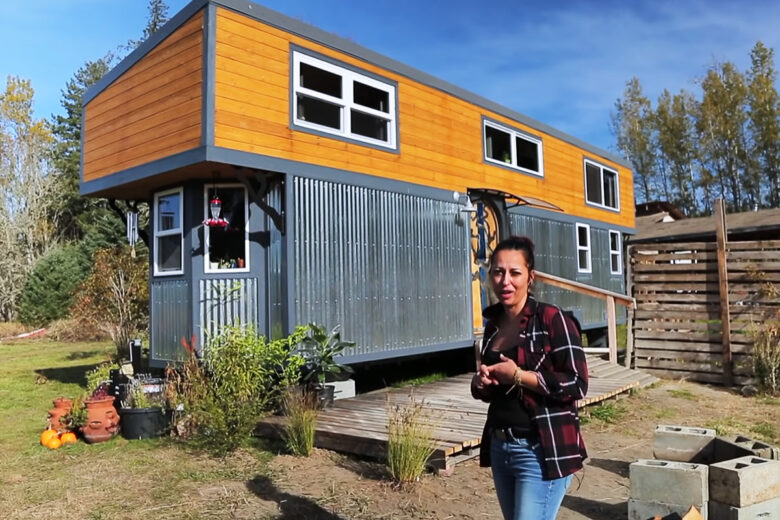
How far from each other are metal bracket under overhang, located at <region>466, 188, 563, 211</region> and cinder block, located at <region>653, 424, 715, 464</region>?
6351mm

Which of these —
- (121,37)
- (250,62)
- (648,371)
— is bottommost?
(648,371)

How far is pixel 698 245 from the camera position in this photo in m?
9.93

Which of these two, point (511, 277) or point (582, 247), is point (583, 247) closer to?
point (582, 247)

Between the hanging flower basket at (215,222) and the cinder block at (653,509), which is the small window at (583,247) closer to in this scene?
the hanging flower basket at (215,222)

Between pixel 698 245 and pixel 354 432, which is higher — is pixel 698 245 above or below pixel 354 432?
above

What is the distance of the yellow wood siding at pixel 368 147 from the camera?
6.98 metres

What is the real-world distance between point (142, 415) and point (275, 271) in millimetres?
2183

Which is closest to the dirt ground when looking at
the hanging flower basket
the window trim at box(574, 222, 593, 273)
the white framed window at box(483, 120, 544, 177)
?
the hanging flower basket

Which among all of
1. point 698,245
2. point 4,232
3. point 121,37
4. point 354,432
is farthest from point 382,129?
point 121,37

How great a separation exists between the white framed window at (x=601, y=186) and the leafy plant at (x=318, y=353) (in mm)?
9054

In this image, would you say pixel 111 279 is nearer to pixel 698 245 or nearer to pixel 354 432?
pixel 354 432

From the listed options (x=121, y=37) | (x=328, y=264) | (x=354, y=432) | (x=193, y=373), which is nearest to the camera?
(x=354, y=432)

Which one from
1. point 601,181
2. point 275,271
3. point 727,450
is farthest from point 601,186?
point 727,450

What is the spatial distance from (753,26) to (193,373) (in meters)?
40.3
